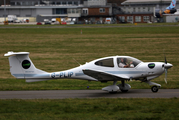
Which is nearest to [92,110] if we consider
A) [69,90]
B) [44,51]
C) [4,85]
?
[69,90]

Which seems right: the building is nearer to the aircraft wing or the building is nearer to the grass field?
the grass field

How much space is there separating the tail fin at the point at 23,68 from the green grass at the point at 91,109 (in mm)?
1919

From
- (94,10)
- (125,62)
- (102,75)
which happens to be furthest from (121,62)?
(94,10)

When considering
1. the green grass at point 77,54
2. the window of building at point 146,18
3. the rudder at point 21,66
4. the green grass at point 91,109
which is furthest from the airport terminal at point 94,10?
the green grass at point 91,109

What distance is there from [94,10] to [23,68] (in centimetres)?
9453

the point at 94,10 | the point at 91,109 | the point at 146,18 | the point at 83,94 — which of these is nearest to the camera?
the point at 91,109

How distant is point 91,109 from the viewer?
36.2 feet

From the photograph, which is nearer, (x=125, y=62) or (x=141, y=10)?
(x=125, y=62)

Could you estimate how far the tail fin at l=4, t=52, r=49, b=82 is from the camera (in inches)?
557

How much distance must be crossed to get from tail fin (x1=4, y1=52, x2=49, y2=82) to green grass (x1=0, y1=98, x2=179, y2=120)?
1.92 meters

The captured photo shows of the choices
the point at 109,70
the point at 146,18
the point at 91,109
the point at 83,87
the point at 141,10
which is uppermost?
the point at 141,10

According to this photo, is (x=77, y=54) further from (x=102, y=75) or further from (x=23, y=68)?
(x=102, y=75)

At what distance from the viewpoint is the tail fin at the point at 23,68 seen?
46.4 feet

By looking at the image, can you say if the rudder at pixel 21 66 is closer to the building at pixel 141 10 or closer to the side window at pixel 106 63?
the side window at pixel 106 63
